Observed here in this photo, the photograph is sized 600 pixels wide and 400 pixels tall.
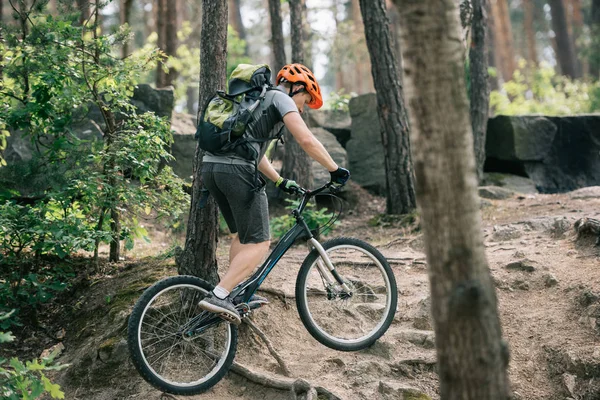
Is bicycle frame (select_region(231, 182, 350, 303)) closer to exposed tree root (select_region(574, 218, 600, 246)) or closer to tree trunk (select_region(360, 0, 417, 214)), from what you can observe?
exposed tree root (select_region(574, 218, 600, 246))

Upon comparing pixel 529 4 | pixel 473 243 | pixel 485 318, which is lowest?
pixel 485 318

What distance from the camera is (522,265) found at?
284 inches

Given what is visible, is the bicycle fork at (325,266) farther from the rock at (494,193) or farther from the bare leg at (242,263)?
the rock at (494,193)

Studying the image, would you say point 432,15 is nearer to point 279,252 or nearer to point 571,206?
point 279,252

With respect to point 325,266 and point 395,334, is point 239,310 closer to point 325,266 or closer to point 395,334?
point 325,266

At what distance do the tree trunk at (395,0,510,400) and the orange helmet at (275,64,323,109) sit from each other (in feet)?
6.24

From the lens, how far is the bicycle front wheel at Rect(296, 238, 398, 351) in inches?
216

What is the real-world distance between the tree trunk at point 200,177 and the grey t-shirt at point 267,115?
95 centimetres

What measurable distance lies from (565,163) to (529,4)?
19.6 metres

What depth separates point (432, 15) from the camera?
3273mm

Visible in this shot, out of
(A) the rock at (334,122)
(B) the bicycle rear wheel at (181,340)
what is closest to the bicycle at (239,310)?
(B) the bicycle rear wheel at (181,340)

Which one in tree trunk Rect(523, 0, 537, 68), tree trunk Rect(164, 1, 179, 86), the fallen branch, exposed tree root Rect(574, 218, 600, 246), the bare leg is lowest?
the fallen branch

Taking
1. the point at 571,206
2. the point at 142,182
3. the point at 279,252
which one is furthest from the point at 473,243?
the point at 571,206

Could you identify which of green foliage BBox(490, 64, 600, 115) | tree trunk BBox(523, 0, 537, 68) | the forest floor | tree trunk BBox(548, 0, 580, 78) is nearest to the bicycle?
the forest floor
